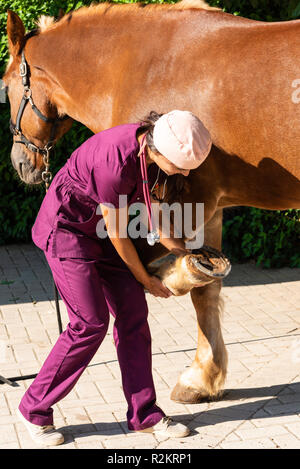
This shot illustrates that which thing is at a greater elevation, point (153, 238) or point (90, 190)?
point (90, 190)

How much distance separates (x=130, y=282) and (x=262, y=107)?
3.30 feet

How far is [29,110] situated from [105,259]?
4.61 ft

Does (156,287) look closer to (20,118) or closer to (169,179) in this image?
(169,179)

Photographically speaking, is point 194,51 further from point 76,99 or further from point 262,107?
point 76,99

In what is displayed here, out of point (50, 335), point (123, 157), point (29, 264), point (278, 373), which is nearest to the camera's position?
point (123, 157)

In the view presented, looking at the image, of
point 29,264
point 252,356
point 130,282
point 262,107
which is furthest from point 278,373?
point 29,264

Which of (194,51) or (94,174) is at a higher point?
(194,51)

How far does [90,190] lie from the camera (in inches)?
125

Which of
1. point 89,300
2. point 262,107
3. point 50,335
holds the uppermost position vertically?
point 262,107

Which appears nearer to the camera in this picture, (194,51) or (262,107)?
(262,107)

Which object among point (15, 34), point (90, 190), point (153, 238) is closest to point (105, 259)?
point (153, 238)

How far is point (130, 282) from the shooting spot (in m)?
3.44

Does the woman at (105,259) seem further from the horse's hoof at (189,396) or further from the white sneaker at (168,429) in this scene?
the horse's hoof at (189,396)

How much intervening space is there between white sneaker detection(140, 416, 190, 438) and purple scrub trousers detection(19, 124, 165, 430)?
1.4 inches
